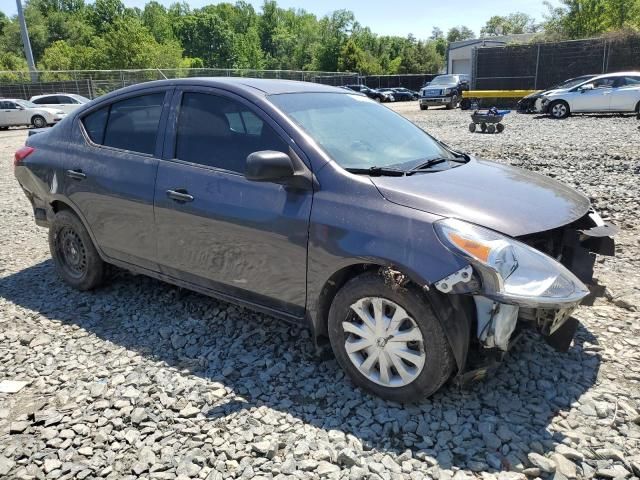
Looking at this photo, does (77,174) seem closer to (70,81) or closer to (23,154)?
(23,154)

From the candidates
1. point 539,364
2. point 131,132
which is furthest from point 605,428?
point 131,132

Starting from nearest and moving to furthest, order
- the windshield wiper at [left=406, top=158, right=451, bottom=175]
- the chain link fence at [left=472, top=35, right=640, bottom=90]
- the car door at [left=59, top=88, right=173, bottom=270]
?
the windshield wiper at [left=406, top=158, right=451, bottom=175], the car door at [left=59, top=88, right=173, bottom=270], the chain link fence at [left=472, top=35, right=640, bottom=90]

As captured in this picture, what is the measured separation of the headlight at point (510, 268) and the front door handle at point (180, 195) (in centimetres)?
174

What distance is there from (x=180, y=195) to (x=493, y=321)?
2.18 m

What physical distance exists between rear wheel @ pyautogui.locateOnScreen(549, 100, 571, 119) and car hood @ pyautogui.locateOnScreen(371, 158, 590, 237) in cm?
1853

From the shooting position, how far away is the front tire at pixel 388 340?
277 cm

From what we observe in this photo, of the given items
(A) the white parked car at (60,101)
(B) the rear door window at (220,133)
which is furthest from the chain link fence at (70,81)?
(B) the rear door window at (220,133)

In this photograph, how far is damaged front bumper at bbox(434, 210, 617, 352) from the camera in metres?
2.58

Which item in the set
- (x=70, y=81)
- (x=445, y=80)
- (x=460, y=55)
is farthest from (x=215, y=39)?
(x=445, y=80)

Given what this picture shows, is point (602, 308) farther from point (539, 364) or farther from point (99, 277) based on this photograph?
point (99, 277)

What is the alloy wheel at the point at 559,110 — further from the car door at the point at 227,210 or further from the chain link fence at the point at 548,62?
the car door at the point at 227,210

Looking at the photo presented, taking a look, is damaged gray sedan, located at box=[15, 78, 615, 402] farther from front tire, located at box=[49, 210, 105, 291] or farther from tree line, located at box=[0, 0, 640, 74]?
tree line, located at box=[0, 0, 640, 74]

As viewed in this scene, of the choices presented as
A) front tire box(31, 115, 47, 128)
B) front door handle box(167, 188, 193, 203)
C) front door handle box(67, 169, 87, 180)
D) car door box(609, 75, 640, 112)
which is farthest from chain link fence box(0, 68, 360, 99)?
front door handle box(167, 188, 193, 203)

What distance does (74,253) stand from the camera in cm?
473
